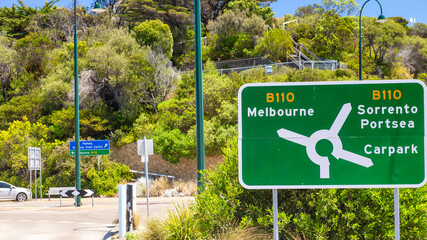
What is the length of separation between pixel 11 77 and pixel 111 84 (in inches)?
441

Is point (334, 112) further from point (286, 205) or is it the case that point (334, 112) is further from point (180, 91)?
point (180, 91)

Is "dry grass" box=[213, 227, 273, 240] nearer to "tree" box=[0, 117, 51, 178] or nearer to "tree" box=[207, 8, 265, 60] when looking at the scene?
"tree" box=[0, 117, 51, 178]

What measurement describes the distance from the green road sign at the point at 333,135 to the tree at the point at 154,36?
36.7 m

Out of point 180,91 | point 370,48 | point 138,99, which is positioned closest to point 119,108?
point 138,99

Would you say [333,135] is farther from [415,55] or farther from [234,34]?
[415,55]

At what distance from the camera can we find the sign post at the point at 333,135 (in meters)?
5.75

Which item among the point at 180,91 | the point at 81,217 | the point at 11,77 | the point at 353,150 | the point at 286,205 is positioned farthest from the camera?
the point at 11,77

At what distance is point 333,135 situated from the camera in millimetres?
5887

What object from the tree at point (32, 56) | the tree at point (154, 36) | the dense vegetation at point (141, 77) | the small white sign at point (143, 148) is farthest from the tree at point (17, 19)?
the small white sign at point (143, 148)

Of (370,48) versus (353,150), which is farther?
(370,48)

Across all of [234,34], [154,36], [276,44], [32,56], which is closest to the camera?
[276,44]

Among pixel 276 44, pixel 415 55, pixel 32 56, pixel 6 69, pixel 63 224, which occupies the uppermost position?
pixel 415 55

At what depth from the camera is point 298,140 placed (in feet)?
19.2

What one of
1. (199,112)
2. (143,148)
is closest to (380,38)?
(143,148)
